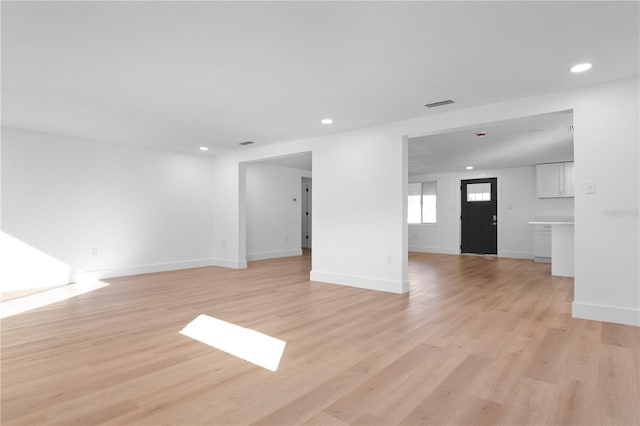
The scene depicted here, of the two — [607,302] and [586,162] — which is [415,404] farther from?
[586,162]

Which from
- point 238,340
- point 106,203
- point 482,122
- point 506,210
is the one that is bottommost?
point 238,340

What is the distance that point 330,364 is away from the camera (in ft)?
8.23

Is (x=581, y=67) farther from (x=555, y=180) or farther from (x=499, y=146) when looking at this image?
(x=555, y=180)

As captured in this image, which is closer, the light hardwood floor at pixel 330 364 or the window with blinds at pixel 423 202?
the light hardwood floor at pixel 330 364

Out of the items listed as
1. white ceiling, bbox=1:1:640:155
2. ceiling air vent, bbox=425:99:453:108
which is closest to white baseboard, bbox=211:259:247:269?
white ceiling, bbox=1:1:640:155

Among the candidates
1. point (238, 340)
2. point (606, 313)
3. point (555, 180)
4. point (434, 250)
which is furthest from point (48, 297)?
point (555, 180)

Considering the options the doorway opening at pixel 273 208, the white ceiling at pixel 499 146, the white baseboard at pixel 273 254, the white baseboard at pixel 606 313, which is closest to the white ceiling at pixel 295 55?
the white ceiling at pixel 499 146

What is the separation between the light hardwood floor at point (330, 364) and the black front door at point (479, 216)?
213 inches

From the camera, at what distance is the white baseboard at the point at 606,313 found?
3398 mm

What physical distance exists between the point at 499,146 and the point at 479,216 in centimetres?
365

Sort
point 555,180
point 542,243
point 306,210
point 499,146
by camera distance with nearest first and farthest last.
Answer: point 499,146
point 542,243
point 555,180
point 306,210

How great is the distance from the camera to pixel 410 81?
3488 mm

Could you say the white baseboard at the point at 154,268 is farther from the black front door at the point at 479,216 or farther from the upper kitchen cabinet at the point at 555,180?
the upper kitchen cabinet at the point at 555,180

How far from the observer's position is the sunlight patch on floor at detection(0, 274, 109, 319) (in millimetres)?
4031
